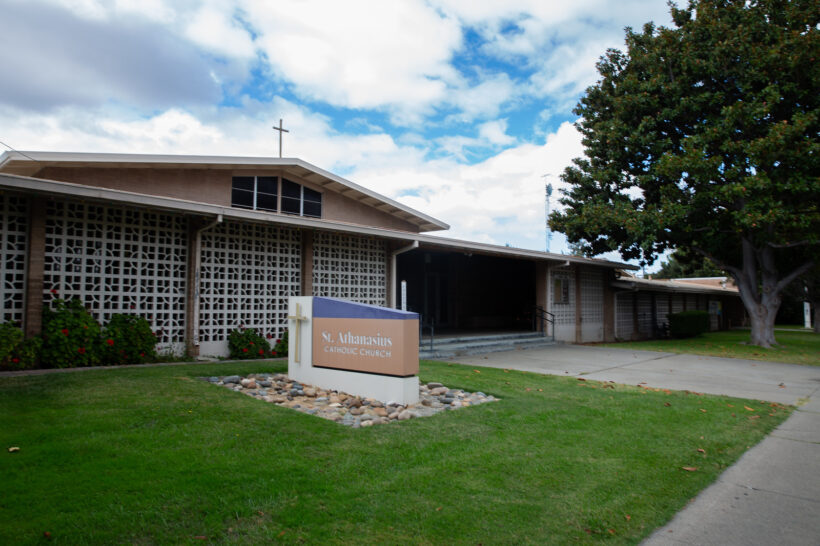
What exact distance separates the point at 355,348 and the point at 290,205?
26.8 ft

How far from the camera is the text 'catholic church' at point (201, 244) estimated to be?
8211 mm

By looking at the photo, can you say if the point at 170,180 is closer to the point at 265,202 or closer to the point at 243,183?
the point at 243,183

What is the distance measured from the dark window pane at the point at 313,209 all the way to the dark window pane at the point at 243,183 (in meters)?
1.75

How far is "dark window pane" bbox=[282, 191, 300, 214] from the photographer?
14.3 m

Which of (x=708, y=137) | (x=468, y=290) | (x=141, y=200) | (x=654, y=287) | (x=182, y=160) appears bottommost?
(x=468, y=290)

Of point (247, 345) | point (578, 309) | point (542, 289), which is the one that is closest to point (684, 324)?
point (578, 309)

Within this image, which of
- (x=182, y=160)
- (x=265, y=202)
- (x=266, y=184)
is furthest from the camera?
(x=266, y=184)

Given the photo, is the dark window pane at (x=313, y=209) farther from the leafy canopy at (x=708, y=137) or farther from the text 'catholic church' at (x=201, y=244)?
the leafy canopy at (x=708, y=137)

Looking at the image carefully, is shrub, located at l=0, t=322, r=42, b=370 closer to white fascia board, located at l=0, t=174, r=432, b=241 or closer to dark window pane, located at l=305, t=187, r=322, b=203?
white fascia board, located at l=0, t=174, r=432, b=241

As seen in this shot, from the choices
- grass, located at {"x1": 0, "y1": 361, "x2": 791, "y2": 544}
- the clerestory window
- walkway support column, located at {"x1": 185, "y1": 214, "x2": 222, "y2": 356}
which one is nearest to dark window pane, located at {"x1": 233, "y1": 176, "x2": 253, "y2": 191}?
the clerestory window

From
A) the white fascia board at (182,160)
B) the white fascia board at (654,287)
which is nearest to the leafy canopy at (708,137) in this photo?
the white fascia board at (654,287)

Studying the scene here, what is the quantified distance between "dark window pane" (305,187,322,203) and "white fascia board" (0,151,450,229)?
77 cm

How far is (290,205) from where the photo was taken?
14.4 metres

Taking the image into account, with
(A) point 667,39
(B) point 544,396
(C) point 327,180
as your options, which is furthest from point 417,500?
(A) point 667,39
